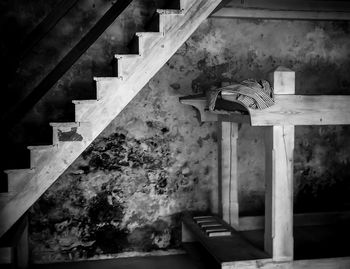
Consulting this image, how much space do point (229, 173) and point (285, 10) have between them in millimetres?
2292

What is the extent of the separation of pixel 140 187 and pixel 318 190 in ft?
8.44

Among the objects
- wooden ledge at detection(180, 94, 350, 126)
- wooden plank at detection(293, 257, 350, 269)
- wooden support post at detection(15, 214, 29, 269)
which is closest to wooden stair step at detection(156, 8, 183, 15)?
wooden ledge at detection(180, 94, 350, 126)

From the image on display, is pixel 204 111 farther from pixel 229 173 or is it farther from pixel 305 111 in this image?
pixel 305 111

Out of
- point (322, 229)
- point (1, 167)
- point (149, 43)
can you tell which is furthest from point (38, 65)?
point (322, 229)

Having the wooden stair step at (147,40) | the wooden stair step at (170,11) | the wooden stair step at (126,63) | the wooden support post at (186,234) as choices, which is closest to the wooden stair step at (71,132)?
the wooden stair step at (126,63)

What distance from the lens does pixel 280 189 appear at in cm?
392

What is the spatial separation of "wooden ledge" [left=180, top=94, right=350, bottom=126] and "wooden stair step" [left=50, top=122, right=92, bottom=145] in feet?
4.91

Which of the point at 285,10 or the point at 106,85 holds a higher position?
the point at 285,10

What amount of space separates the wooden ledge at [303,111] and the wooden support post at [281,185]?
77 millimetres

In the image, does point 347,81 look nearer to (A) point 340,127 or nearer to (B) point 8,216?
(A) point 340,127

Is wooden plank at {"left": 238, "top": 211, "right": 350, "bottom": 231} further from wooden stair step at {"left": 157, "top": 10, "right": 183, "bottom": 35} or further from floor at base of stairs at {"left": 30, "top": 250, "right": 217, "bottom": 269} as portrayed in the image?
wooden stair step at {"left": 157, "top": 10, "right": 183, "bottom": 35}

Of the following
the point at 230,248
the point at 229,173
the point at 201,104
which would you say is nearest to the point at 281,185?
the point at 230,248

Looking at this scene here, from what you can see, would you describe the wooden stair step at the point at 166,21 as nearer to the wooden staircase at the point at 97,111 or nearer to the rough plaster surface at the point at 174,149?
the wooden staircase at the point at 97,111

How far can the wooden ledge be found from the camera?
3.80 metres
